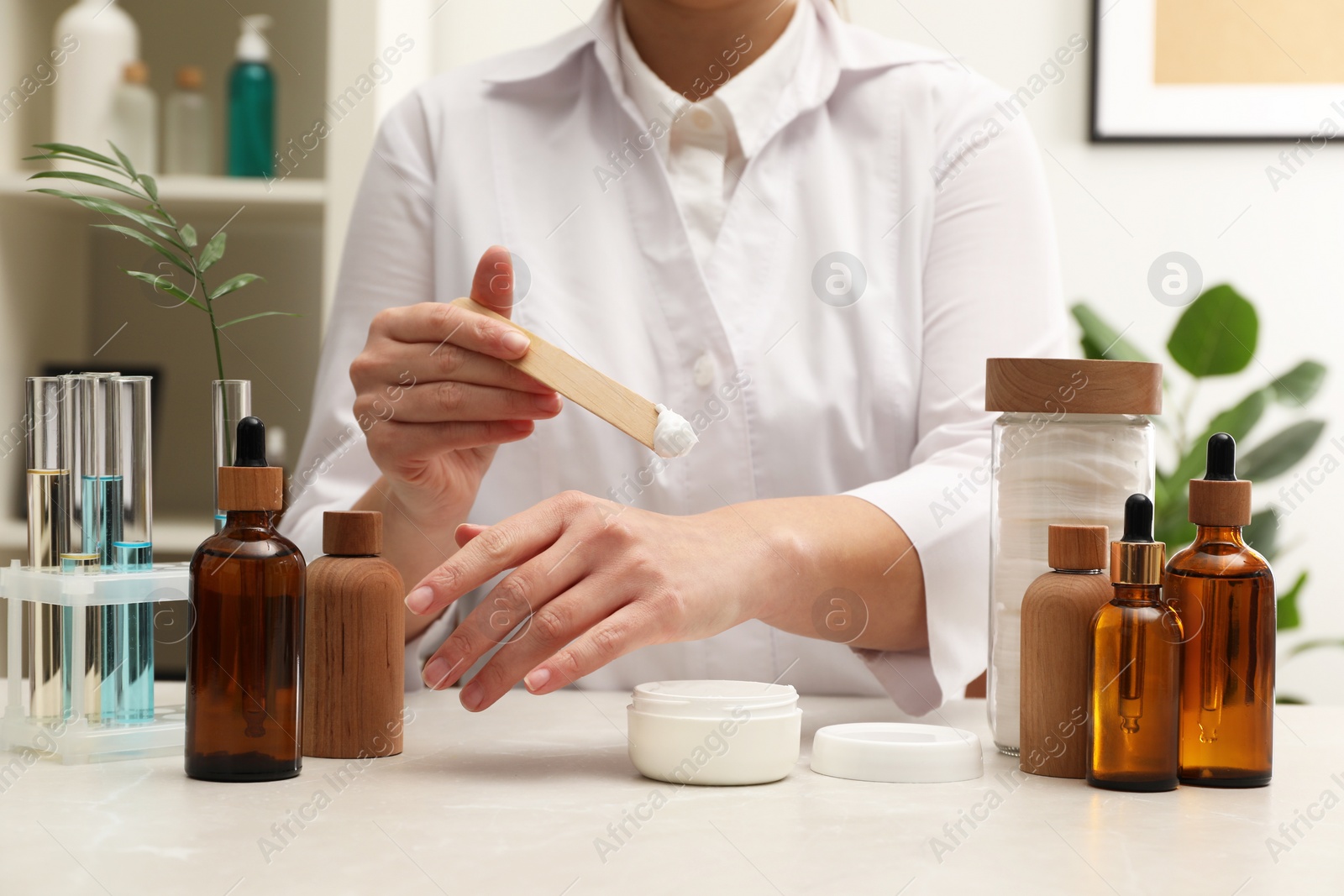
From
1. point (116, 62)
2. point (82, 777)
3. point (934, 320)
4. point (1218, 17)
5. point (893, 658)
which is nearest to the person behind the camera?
point (82, 777)

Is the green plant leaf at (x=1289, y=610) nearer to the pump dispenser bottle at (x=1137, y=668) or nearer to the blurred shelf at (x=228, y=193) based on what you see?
the pump dispenser bottle at (x=1137, y=668)

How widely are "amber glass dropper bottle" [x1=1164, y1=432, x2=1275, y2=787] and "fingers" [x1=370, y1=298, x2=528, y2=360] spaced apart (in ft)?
1.16

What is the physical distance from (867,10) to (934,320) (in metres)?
1.01

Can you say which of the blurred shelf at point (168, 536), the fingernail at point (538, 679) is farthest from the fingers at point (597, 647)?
the blurred shelf at point (168, 536)

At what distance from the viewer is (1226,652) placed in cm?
58

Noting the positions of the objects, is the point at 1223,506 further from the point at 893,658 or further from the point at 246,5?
the point at 246,5

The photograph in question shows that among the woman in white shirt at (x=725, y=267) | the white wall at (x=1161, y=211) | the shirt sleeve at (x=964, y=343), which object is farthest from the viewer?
the white wall at (x=1161, y=211)

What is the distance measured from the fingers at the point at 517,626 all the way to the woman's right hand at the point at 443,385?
0.34 feet

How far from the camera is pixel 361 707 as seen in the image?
2.00 ft

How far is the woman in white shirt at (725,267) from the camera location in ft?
3.04

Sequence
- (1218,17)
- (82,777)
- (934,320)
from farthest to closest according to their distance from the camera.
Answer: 1. (1218,17)
2. (934,320)
3. (82,777)

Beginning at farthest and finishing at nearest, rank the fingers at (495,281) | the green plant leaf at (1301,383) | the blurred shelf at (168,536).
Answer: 1. the green plant leaf at (1301,383)
2. the blurred shelf at (168,536)
3. the fingers at (495,281)

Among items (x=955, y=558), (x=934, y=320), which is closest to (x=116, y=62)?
(x=934, y=320)

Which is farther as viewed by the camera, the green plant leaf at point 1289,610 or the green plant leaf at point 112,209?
the green plant leaf at point 1289,610
